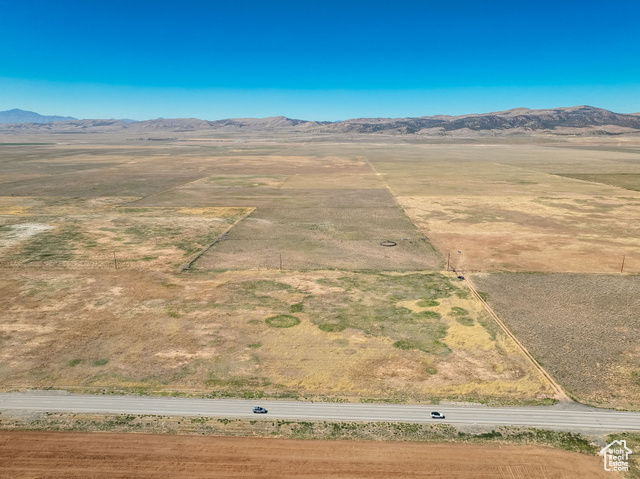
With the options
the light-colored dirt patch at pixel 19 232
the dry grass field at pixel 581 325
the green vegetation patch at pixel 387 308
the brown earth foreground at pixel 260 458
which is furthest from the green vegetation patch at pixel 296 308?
the light-colored dirt patch at pixel 19 232

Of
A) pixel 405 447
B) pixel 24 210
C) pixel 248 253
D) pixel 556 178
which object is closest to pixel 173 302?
pixel 248 253

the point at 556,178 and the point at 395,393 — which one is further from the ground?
the point at 556,178

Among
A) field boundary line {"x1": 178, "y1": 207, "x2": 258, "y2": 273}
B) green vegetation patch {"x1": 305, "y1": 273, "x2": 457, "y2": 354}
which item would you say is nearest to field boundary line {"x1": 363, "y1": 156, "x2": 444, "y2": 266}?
green vegetation patch {"x1": 305, "y1": 273, "x2": 457, "y2": 354}

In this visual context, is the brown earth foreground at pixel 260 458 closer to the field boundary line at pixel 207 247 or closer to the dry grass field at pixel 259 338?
the dry grass field at pixel 259 338

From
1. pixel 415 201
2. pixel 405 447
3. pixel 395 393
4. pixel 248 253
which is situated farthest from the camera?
pixel 415 201

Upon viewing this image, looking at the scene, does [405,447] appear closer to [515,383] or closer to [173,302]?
[515,383]

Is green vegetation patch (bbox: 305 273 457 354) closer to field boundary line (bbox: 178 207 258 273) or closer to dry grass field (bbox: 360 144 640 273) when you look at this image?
dry grass field (bbox: 360 144 640 273)

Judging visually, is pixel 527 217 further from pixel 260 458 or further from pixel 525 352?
pixel 260 458
